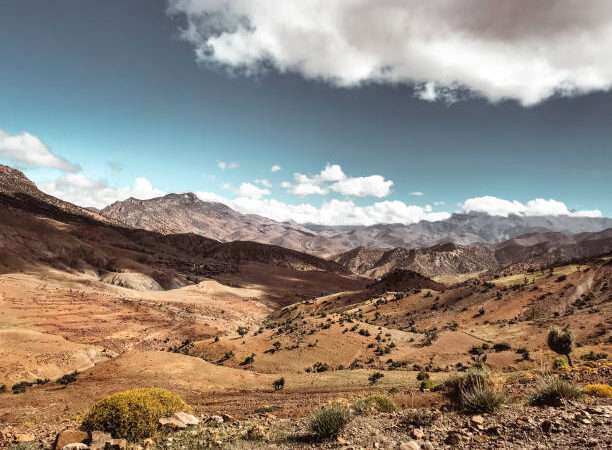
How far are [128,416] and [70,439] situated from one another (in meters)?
1.45

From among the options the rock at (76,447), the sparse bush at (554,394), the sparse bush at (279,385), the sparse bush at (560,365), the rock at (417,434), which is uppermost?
the sparse bush at (554,394)

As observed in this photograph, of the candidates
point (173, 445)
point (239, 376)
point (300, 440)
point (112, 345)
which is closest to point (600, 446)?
point (300, 440)

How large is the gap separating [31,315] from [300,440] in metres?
75.5

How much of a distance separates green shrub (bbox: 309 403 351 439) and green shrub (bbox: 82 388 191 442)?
15.8 feet

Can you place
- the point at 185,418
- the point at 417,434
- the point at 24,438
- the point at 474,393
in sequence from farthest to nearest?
the point at 24,438
the point at 185,418
the point at 474,393
the point at 417,434

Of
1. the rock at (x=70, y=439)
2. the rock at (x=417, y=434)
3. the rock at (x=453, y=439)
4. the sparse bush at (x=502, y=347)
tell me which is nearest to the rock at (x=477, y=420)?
the rock at (x=453, y=439)

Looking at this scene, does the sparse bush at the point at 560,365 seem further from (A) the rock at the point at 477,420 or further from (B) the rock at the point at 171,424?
(B) the rock at the point at 171,424

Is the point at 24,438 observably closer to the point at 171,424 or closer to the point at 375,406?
the point at 171,424

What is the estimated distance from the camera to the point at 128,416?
11.1m

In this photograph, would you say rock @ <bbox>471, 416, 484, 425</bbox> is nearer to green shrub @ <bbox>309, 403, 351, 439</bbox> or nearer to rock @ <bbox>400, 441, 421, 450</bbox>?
rock @ <bbox>400, 441, 421, 450</bbox>

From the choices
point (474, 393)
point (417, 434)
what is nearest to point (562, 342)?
point (474, 393)

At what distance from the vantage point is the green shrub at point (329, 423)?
33.3 feet

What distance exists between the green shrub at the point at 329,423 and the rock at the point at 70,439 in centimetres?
610

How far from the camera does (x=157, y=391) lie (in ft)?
42.6
